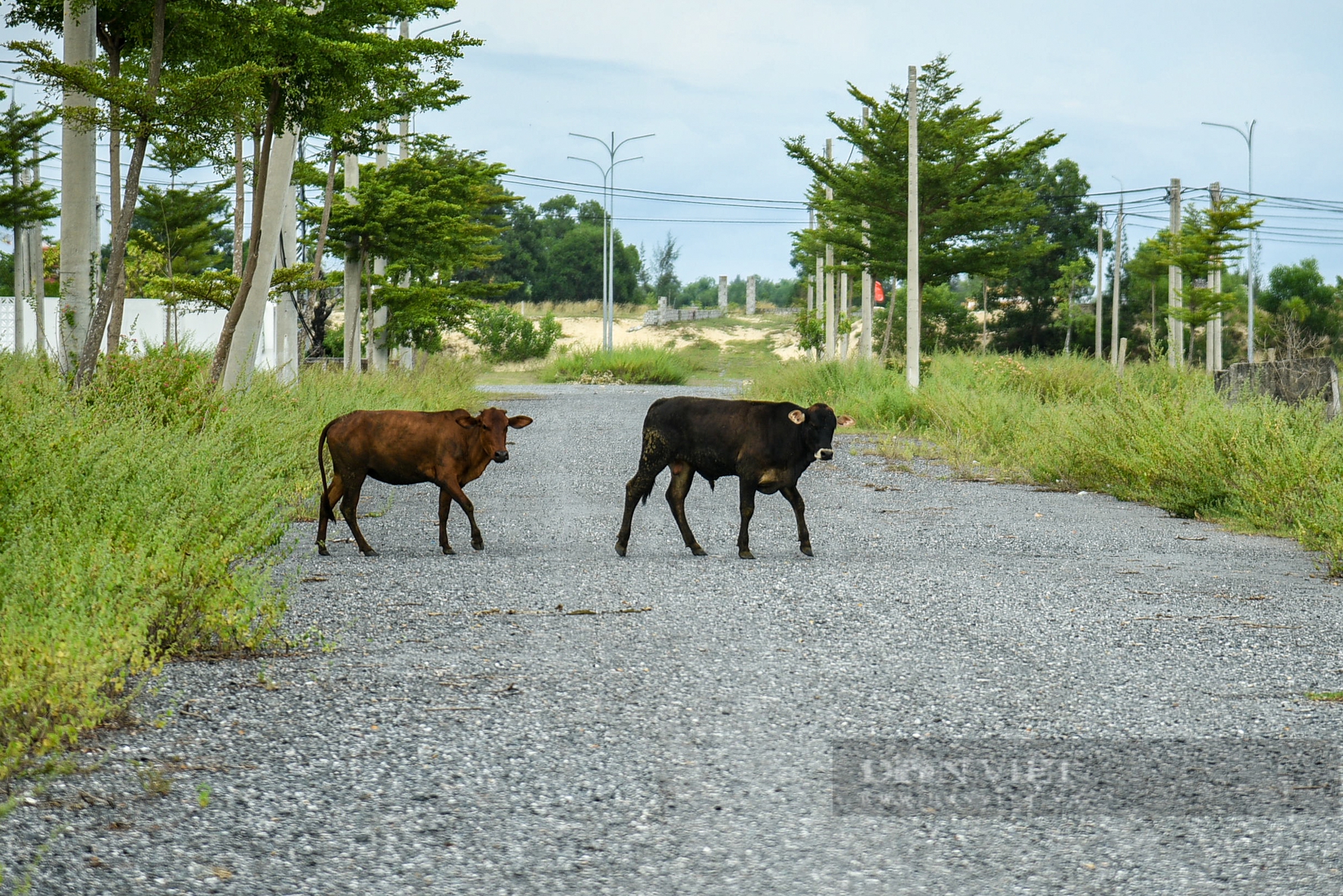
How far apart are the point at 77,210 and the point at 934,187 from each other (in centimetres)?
2625

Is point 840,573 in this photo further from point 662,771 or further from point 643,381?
point 643,381

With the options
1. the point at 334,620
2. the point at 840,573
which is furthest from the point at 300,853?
the point at 840,573

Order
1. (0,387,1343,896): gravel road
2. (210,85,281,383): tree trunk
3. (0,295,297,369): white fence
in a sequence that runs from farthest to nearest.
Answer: (0,295,297,369): white fence, (210,85,281,383): tree trunk, (0,387,1343,896): gravel road

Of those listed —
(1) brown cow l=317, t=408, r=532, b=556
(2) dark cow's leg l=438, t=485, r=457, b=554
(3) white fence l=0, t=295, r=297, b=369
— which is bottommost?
(2) dark cow's leg l=438, t=485, r=457, b=554

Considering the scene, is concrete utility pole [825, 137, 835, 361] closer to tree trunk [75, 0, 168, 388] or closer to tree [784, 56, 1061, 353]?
tree [784, 56, 1061, 353]

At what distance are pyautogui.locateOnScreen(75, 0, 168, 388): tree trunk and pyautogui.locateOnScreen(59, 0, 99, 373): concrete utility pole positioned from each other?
3.68 ft

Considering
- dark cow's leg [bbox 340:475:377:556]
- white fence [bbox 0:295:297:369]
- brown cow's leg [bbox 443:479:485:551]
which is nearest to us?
brown cow's leg [bbox 443:479:485:551]

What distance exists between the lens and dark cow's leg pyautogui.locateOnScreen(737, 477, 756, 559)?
30.1 feet

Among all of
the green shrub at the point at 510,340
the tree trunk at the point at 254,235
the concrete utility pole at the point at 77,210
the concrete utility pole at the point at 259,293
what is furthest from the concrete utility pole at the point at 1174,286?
the green shrub at the point at 510,340

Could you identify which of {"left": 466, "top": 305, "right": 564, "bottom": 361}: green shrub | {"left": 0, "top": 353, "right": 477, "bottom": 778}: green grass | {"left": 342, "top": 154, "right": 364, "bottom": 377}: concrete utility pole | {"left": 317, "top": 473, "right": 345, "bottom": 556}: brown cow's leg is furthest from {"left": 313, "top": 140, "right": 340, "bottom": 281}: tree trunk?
{"left": 466, "top": 305, "right": 564, "bottom": 361}: green shrub

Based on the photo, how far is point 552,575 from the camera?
851cm

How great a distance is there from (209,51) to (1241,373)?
12.2 m

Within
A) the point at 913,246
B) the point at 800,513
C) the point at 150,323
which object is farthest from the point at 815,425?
the point at 150,323

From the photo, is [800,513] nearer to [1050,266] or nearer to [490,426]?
[490,426]
